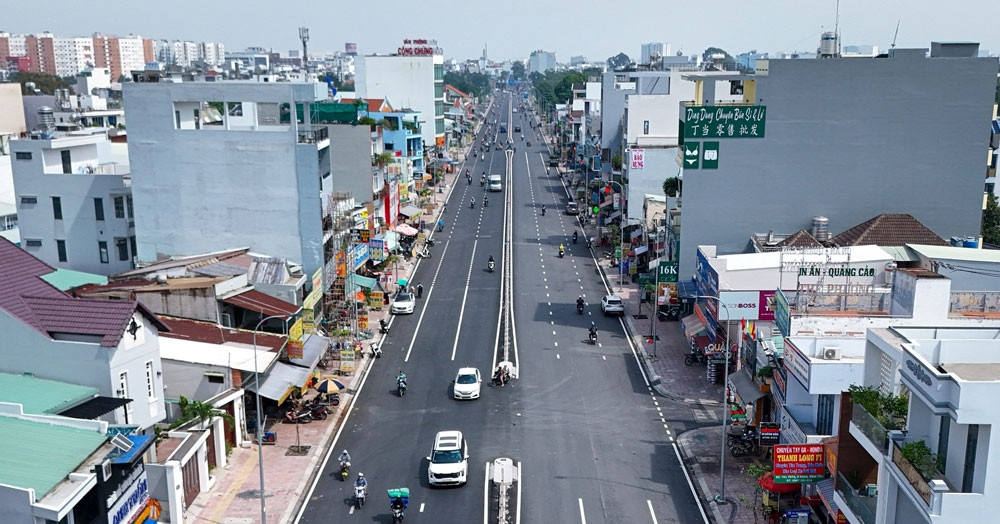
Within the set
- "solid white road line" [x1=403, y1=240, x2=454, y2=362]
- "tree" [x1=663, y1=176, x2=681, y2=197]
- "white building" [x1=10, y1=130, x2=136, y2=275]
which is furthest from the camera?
"tree" [x1=663, y1=176, x2=681, y2=197]

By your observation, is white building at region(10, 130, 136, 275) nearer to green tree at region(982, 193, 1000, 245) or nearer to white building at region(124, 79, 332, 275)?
white building at region(124, 79, 332, 275)

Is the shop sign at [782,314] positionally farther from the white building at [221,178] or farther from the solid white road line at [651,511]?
the white building at [221,178]

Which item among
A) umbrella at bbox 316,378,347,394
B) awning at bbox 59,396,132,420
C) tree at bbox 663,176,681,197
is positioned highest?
tree at bbox 663,176,681,197

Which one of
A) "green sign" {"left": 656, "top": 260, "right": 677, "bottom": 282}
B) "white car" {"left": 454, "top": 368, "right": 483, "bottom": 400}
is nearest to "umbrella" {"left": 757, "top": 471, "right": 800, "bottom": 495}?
"white car" {"left": 454, "top": 368, "right": 483, "bottom": 400}

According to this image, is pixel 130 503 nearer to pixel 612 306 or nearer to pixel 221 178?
pixel 221 178

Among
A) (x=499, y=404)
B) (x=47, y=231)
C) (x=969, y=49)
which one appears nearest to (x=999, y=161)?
(x=969, y=49)

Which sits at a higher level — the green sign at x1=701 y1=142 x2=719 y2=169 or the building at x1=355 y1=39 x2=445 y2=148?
the building at x1=355 y1=39 x2=445 y2=148

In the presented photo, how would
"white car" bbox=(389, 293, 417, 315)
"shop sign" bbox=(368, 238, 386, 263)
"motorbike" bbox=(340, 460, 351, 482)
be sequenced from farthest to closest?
1. "shop sign" bbox=(368, 238, 386, 263)
2. "white car" bbox=(389, 293, 417, 315)
3. "motorbike" bbox=(340, 460, 351, 482)

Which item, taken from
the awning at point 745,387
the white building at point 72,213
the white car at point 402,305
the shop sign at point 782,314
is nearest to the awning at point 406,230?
the white car at point 402,305
